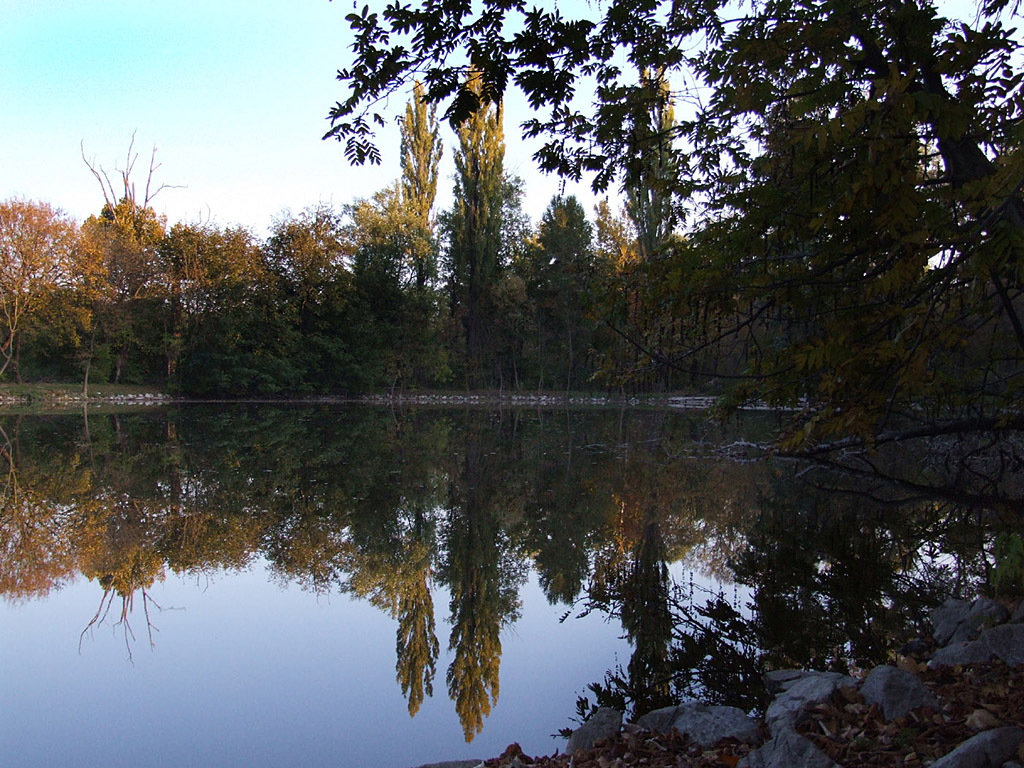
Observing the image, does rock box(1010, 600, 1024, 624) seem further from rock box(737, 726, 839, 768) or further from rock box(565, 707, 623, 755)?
rock box(565, 707, 623, 755)

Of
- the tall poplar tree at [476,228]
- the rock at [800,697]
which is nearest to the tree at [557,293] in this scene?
the tall poplar tree at [476,228]

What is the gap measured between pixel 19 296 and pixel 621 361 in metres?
33.9

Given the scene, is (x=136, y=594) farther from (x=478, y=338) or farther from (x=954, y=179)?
(x=478, y=338)

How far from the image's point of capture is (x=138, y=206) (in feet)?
129

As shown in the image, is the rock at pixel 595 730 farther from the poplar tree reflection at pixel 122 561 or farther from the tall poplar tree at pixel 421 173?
the tall poplar tree at pixel 421 173

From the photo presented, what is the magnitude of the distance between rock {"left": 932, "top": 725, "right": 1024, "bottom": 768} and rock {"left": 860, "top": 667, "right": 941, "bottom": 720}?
53 cm

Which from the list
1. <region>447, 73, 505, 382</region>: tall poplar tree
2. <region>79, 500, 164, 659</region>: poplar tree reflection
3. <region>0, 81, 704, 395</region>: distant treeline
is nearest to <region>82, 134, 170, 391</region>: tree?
<region>0, 81, 704, 395</region>: distant treeline

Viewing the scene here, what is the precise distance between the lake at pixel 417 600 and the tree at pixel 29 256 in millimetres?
25282

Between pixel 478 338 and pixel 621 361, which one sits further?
pixel 478 338

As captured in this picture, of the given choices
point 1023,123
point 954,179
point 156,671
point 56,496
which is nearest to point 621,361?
point 954,179

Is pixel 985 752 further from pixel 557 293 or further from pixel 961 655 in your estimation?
pixel 557 293

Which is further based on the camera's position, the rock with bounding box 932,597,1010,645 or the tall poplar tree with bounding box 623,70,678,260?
the tall poplar tree with bounding box 623,70,678,260

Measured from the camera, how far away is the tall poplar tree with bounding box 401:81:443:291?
38.2 metres

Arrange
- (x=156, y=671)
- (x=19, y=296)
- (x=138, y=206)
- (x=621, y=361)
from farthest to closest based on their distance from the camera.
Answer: (x=138, y=206)
(x=19, y=296)
(x=621, y=361)
(x=156, y=671)
